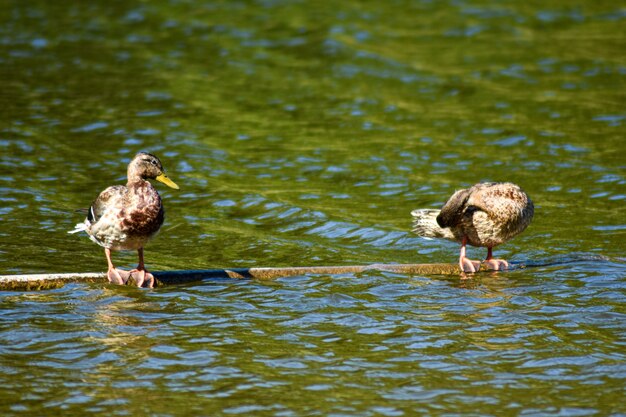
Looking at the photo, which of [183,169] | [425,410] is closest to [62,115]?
[183,169]

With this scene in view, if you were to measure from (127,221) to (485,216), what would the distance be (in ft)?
11.7

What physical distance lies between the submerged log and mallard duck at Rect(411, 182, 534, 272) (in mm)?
398

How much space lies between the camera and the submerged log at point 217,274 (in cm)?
1002

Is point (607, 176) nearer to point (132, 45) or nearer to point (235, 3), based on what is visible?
point (132, 45)

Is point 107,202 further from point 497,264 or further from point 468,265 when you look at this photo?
point 497,264

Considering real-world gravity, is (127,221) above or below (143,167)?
below

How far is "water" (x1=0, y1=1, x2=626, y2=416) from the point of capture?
26.3 feet

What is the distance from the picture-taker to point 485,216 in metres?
11.0

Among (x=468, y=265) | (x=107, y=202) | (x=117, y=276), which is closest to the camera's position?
(x=117, y=276)

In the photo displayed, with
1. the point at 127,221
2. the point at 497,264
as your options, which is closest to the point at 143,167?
the point at 127,221

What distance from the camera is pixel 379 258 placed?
40.4 feet

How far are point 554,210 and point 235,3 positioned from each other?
55.1 feet

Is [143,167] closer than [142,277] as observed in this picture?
No

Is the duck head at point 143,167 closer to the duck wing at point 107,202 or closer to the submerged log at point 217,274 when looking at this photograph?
the duck wing at point 107,202
